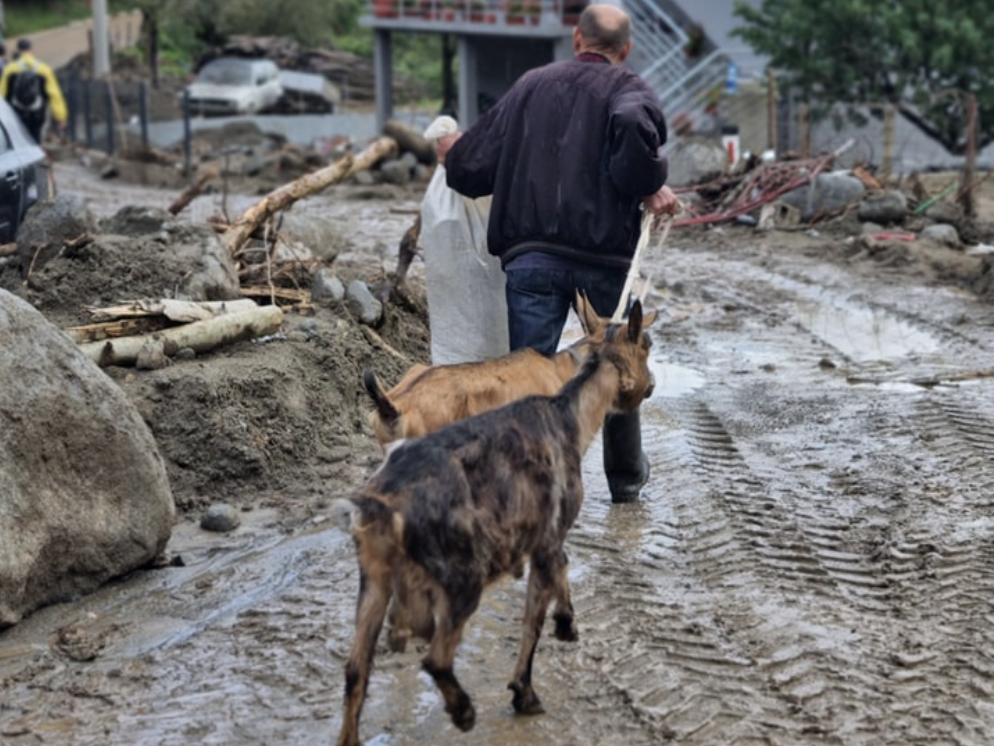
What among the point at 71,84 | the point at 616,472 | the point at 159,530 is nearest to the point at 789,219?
the point at 616,472

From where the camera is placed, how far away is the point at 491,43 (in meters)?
36.5

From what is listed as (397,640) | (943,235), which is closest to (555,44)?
(943,235)

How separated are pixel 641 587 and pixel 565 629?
928mm

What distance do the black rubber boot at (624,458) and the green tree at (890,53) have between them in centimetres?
1758

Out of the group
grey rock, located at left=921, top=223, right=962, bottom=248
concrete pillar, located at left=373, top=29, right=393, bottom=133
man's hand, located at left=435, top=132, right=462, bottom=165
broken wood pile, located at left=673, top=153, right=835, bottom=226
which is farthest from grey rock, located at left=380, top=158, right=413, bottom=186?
man's hand, located at left=435, top=132, right=462, bottom=165

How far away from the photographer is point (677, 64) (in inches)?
1228

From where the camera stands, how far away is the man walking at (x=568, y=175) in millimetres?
6062

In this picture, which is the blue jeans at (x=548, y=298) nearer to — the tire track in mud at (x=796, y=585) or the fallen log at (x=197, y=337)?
the tire track in mud at (x=796, y=585)

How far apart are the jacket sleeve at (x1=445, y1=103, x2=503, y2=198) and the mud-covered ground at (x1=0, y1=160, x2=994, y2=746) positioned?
A: 157 cm

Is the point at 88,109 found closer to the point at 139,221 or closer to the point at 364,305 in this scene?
the point at 139,221

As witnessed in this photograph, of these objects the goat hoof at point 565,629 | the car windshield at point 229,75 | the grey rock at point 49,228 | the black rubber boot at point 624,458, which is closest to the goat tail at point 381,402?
the goat hoof at point 565,629

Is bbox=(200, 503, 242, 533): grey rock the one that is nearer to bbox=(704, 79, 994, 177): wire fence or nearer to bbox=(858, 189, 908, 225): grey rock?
bbox=(858, 189, 908, 225): grey rock

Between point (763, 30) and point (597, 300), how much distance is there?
2058 centimetres

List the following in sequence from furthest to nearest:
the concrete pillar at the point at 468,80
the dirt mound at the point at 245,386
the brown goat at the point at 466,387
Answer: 1. the concrete pillar at the point at 468,80
2. the dirt mound at the point at 245,386
3. the brown goat at the point at 466,387
